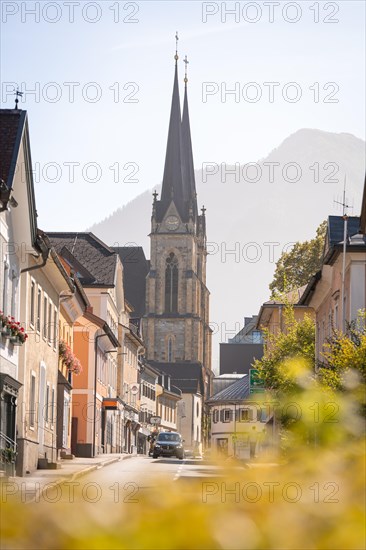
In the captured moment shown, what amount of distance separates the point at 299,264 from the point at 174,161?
79.6 metres

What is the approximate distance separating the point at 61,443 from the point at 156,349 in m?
102

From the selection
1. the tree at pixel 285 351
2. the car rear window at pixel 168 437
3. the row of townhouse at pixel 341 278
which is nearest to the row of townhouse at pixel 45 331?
the car rear window at pixel 168 437

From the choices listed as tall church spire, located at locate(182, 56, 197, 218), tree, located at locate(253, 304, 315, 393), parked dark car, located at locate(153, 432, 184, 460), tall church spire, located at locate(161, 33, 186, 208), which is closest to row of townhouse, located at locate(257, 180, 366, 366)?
tree, located at locate(253, 304, 315, 393)

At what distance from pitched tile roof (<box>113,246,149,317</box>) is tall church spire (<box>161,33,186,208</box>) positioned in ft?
44.8

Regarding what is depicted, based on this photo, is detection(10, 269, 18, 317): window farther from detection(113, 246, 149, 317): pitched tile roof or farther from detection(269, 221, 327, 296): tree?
detection(113, 246, 149, 317): pitched tile roof

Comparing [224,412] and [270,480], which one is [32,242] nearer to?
[270,480]

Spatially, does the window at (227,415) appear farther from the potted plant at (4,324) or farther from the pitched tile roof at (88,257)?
the potted plant at (4,324)

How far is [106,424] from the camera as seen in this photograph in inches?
2507

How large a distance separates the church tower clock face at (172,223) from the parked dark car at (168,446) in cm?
7620

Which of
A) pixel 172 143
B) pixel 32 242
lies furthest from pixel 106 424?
pixel 172 143

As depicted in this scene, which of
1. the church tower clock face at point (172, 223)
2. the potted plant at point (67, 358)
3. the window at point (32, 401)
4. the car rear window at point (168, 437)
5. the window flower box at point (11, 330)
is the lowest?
the car rear window at point (168, 437)

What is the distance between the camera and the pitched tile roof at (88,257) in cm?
6288

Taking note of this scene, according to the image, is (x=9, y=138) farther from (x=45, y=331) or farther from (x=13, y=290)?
(x=45, y=331)

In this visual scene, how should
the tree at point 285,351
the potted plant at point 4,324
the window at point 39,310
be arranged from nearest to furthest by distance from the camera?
the potted plant at point 4,324 < the window at point 39,310 < the tree at point 285,351
